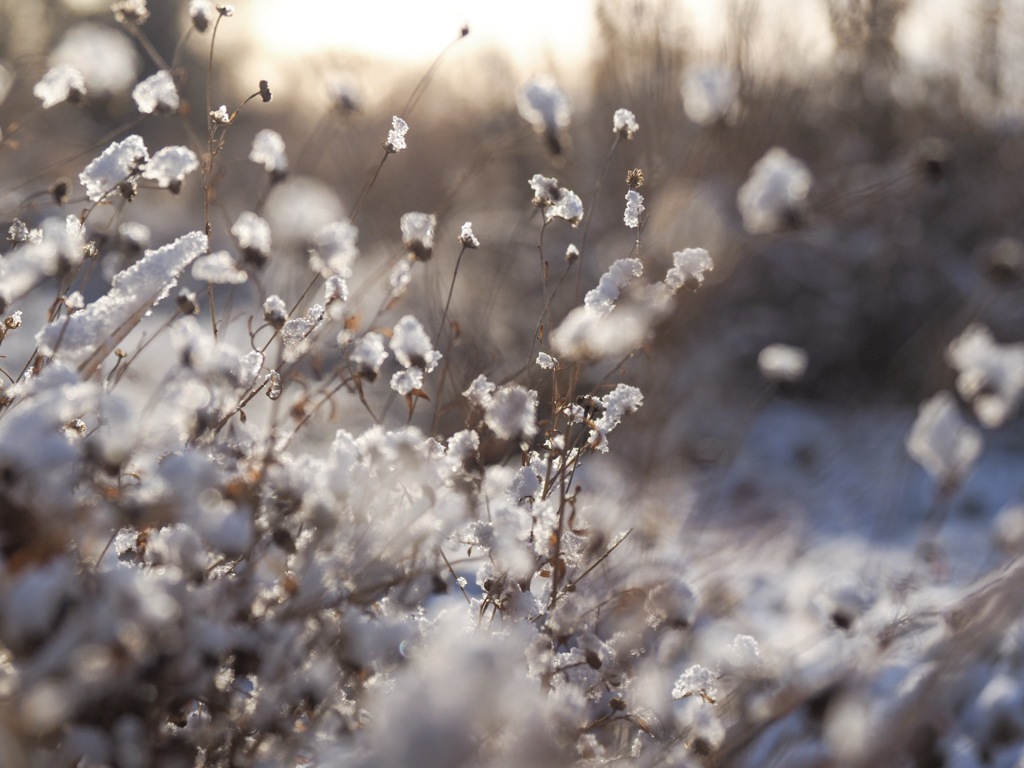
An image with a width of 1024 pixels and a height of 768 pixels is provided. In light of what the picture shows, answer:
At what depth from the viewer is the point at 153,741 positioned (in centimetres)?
112

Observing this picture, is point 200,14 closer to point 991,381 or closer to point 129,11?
point 129,11

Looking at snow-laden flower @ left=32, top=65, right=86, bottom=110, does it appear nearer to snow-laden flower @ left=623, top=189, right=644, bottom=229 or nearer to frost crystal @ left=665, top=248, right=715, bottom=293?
snow-laden flower @ left=623, top=189, right=644, bottom=229

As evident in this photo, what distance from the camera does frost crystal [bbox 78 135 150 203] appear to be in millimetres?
1564

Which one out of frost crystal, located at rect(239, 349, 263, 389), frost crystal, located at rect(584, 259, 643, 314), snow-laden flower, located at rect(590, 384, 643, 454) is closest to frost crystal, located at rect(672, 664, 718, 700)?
snow-laden flower, located at rect(590, 384, 643, 454)

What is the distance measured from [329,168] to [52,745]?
6793 millimetres

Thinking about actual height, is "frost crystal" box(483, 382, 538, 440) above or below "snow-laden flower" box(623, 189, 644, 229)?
below

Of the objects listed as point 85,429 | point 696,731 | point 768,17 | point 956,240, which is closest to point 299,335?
point 85,429

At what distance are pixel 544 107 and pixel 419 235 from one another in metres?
0.35

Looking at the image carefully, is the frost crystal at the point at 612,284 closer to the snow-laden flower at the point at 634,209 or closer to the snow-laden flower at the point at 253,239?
the snow-laden flower at the point at 634,209

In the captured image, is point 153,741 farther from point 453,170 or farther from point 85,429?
point 453,170

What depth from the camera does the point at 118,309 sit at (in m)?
1.43

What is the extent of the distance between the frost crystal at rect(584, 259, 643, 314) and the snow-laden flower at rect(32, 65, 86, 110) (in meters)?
1.02

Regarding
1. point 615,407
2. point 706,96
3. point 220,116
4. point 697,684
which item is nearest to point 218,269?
point 220,116

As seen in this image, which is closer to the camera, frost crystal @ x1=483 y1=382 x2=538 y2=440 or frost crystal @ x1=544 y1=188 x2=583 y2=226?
frost crystal @ x1=483 y1=382 x2=538 y2=440
